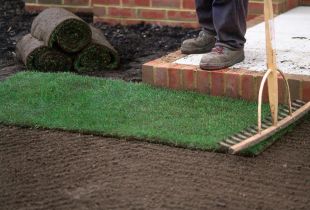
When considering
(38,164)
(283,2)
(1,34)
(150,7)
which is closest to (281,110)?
(38,164)

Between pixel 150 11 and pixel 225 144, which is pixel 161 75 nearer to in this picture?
pixel 225 144

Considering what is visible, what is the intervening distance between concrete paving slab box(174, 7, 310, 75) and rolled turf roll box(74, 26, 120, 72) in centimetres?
78

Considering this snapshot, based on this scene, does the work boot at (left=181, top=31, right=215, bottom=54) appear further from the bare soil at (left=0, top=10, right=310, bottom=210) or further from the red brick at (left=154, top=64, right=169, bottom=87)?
the bare soil at (left=0, top=10, right=310, bottom=210)

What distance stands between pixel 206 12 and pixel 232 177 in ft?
5.97

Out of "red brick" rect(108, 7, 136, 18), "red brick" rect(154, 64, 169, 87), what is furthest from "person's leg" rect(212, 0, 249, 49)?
"red brick" rect(108, 7, 136, 18)

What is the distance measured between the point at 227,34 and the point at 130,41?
186cm

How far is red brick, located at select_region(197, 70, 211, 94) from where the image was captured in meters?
4.80

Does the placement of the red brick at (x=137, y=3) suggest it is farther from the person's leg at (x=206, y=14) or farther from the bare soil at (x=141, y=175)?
the bare soil at (x=141, y=175)

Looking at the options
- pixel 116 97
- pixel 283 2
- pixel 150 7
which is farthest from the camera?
pixel 150 7

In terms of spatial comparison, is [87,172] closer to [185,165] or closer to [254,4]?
[185,165]

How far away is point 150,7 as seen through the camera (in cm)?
704

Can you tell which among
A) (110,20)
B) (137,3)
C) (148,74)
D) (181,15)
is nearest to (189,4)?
(181,15)

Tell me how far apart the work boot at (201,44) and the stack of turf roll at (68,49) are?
2.45 ft

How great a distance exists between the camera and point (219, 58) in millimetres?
4781
